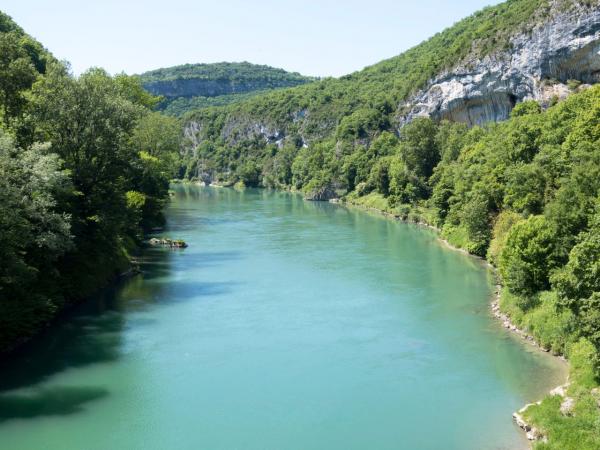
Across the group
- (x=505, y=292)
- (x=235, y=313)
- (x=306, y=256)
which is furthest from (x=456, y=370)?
(x=306, y=256)

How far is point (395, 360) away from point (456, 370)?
7.58 feet

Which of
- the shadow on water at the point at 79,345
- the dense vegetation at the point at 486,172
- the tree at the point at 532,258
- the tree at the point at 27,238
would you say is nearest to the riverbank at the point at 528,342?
the dense vegetation at the point at 486,172

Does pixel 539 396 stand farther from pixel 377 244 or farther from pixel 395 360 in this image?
pixel 377 244

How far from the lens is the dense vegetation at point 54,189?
78.3 ft

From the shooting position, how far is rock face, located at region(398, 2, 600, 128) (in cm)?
5981

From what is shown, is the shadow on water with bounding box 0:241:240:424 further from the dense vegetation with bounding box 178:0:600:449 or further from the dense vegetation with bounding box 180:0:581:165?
the dense vegetation with bounding box 180:0:581:165

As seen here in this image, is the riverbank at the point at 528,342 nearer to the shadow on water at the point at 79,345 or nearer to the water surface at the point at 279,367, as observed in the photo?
the water surface at the point at 279,367

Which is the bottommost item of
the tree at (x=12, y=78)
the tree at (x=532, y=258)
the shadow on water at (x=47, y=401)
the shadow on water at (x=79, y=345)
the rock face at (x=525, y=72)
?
the shadow on water at (x=47, y=401)

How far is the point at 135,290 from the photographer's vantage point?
34.5 metres

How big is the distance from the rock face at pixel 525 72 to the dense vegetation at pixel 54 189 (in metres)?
Answer: 44.0

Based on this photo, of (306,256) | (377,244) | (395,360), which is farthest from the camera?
(377,244)

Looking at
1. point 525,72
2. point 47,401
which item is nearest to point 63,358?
point 47,401

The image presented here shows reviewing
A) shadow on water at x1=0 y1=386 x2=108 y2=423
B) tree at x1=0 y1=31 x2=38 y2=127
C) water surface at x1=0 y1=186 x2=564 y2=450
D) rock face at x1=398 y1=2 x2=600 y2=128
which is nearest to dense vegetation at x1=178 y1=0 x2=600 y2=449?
rock face at x1=398 y1=2 x2=600 y2=128

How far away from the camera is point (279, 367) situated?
2350 cm
